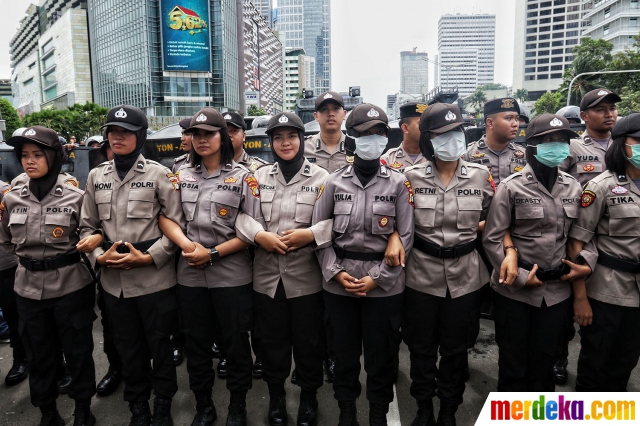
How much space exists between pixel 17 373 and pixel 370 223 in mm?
3428

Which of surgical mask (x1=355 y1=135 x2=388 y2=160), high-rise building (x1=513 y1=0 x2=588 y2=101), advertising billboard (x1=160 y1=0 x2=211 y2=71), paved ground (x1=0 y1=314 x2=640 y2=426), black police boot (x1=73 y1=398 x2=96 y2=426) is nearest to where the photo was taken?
surgical mask (x1=355 y1=135 x2=388 y2=160)

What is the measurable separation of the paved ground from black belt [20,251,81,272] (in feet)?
3.88

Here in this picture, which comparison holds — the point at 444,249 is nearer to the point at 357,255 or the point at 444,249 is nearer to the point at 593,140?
the point at 357,255

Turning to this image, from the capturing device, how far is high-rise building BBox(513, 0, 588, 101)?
312 feet

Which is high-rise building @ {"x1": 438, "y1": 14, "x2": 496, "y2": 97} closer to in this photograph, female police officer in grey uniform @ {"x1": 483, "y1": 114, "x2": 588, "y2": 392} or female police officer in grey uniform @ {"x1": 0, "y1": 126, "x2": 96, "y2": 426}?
female police officer in grey uniform @ {"x1": 483, "y1": 114, "x2": 588, "y2": 392}

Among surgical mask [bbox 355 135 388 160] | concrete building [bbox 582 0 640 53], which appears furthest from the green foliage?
concrete building [bbox 582 0 640 53]

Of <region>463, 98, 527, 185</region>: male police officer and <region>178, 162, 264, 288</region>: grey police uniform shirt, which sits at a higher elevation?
<region>463, 98, 527, 185</region>: male police officer

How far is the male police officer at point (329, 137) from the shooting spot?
4441 mm

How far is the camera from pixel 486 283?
2.98 meters

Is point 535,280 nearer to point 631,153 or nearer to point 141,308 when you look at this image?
point 631,153

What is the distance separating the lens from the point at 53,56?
76.0m

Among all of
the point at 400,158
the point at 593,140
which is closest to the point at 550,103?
the point at 593,140

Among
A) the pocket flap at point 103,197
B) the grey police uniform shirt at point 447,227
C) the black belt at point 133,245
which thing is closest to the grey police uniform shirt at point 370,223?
the grey police uniform shirt at point 447,227

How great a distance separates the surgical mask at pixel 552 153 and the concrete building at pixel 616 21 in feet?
225
